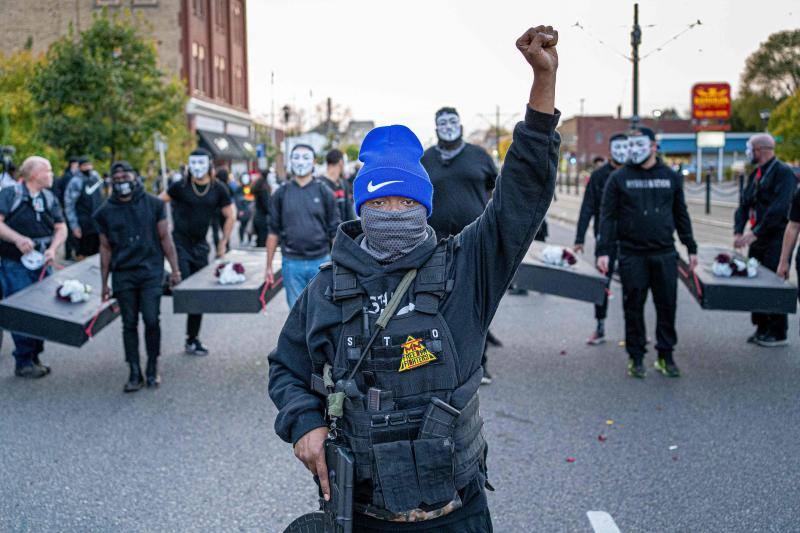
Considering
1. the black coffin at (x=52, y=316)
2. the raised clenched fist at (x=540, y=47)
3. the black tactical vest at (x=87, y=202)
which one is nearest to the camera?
the raised clenched fist at (x=540, y=47)

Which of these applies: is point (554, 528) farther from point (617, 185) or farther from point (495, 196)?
point (617, 185)

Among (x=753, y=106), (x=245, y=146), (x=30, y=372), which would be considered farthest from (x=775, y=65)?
(x=30, y=372)

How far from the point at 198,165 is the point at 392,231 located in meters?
6.45

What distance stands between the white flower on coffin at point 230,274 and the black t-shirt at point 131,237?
0.84 metres

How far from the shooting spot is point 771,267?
28.6 feet

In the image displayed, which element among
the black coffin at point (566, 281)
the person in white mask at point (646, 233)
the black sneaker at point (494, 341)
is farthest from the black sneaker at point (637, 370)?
the black sneaker at point (494, 341)

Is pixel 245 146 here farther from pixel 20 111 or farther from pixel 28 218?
pixel 28 218

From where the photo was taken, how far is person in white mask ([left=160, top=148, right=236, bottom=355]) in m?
8.61

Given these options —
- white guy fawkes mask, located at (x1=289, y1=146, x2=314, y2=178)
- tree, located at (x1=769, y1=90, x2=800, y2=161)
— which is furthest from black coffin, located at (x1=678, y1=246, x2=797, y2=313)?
tree, located at (x1=769, y1=90, x2=800, y2=161)

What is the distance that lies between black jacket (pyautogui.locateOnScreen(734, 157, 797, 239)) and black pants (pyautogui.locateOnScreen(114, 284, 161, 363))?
6103 millimetres

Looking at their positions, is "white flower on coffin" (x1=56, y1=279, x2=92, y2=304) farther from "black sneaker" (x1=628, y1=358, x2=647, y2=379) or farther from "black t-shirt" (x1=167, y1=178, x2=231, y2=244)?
"black sneaker" (x1=628, y1=358, x2=647, y2=379)

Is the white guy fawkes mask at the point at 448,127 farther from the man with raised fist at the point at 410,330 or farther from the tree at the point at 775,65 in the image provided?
the tree at the point at 775,65

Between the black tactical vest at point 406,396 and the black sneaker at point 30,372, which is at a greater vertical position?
the black tactical vest at point 406,396

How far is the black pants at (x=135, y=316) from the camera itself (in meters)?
7.38
